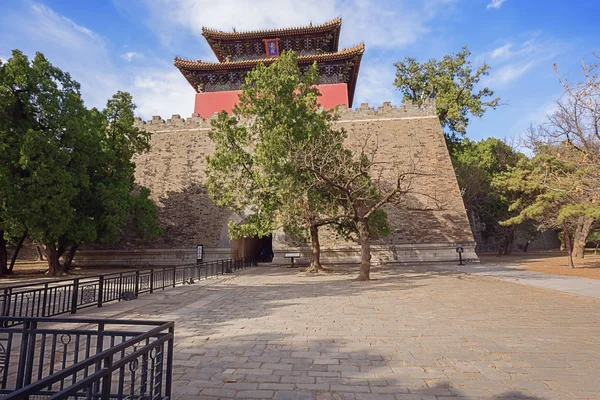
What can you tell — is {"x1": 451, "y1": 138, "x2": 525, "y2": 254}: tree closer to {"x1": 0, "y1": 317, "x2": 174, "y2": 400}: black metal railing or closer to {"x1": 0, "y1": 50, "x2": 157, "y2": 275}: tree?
{"x1": 0, "y1": 50, "x2": 157, "y2": 275}: tree

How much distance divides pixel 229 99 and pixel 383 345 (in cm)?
2292

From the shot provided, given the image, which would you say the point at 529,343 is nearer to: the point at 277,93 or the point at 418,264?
the point at 277,93

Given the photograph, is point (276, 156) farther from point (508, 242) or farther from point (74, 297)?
point (508, 242)

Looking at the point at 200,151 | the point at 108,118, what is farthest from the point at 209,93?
the point at 108,118

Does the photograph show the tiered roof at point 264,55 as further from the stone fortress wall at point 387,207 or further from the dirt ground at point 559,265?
the dirt ground at point 559,265

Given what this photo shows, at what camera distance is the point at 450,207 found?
2041 centimetres

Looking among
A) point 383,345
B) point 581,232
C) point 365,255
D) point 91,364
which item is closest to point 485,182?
point 581,232

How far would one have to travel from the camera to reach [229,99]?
80.3ft

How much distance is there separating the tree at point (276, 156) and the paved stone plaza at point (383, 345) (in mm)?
5630

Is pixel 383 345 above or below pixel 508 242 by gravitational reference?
below

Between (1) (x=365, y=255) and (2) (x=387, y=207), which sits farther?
(2) (x=387, y=207)

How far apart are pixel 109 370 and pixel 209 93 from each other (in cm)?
2527

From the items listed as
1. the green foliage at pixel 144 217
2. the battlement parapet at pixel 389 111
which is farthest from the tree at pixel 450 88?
the green foliage at pixel 144 217

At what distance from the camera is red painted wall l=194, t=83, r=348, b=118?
23812 mm
